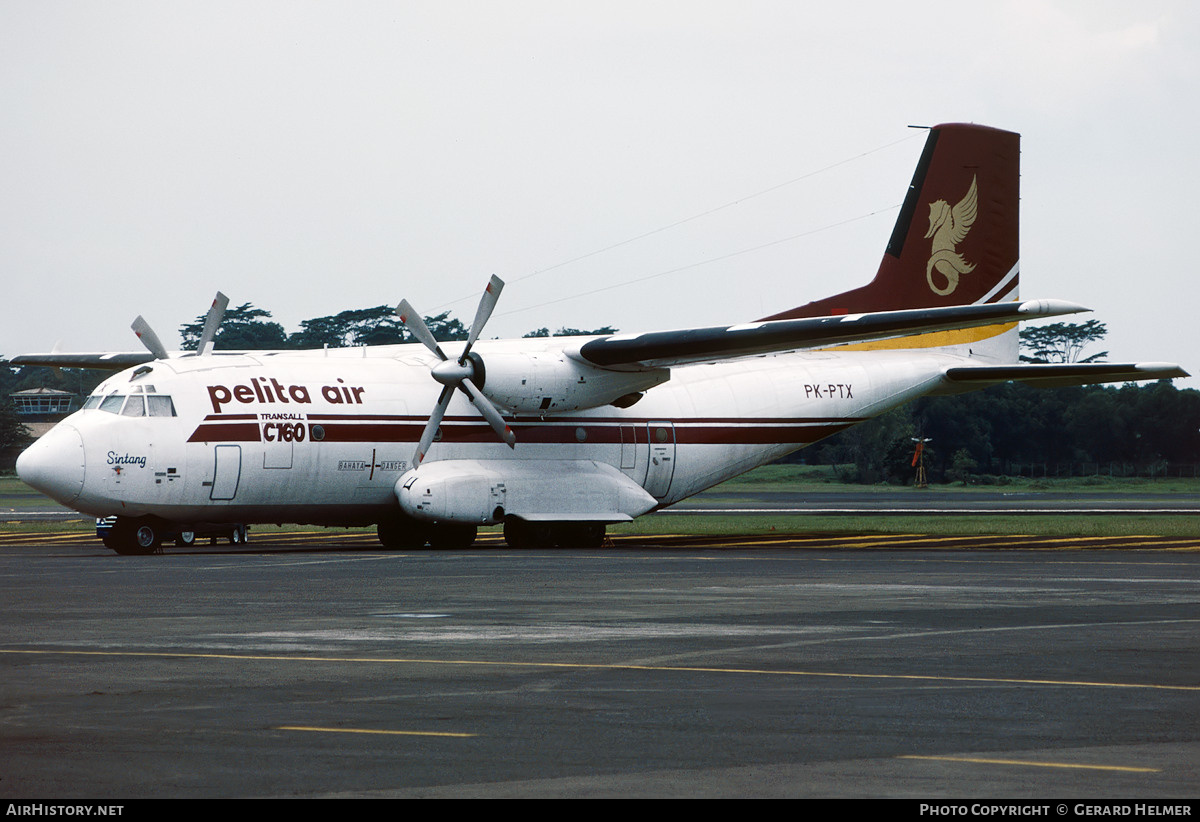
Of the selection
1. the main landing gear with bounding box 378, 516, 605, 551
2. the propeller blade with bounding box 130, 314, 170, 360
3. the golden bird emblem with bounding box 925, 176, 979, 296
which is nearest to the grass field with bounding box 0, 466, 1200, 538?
the golden bird emblem with bounding box 925, 176, 979, 296

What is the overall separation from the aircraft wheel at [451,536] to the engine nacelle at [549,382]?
9.15ft

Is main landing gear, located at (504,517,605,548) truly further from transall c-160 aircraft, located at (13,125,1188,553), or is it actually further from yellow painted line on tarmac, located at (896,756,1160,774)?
yellow painted line on tarmac, located at (896,756,1160,774)

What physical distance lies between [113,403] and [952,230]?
19.8 metres

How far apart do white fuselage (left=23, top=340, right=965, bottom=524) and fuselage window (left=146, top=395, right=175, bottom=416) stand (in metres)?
0.03

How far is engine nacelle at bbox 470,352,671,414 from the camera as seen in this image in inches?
1204

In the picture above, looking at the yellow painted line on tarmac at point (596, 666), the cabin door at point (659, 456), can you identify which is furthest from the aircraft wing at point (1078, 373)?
the yellow painted line on tarmac at point (596, 666)

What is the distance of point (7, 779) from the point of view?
704 centimetres

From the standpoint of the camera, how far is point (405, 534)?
3244cm

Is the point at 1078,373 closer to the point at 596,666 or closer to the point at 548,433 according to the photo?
the point at 548,433

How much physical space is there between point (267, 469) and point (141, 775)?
22.3 m

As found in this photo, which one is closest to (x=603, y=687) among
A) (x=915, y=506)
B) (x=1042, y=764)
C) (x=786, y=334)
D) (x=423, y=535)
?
(x=1042, y=764)

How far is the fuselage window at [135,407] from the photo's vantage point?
28094 millimetres

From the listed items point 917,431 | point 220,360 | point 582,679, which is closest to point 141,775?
point 582,679

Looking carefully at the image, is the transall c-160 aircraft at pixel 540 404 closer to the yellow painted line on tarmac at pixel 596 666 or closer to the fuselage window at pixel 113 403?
the fuselage window at pixel 113 403
